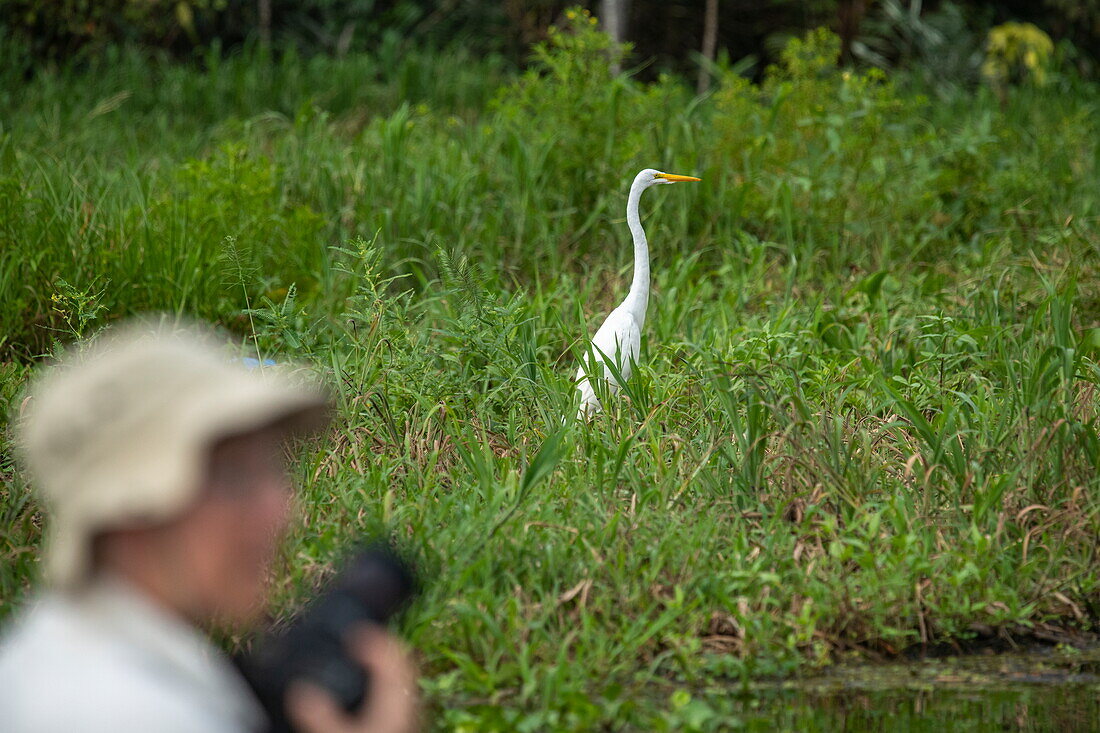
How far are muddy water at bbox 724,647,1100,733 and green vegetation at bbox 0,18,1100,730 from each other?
0.24 feet

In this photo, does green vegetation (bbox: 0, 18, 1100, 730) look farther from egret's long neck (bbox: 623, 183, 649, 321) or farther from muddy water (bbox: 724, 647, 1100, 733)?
egret's long neck (bbox: 623, 183, 649, 321)

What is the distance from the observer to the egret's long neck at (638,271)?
4.29 m

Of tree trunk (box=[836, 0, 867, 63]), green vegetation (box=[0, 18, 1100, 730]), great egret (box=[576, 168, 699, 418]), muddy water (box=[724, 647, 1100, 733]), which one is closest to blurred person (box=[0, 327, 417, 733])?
green vegetation (box=[0, 18, 1100, 730])

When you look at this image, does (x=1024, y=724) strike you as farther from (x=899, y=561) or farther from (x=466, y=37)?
(x=466, y=37)

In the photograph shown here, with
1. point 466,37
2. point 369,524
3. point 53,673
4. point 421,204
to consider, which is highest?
point 53,673

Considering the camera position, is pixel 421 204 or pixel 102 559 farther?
pixel 421 204

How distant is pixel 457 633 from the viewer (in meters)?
2.70

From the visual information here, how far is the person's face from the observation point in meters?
1.10

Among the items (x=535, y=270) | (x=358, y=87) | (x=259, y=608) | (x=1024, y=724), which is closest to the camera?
(x=1024, y=724)

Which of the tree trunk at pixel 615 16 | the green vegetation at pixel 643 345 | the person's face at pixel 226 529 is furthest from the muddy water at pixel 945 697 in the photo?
the tree trunk at pixel 615 16

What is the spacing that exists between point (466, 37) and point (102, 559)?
1144 centimetres

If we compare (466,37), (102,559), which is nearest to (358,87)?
(466,37)

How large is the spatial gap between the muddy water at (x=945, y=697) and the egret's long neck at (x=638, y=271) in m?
1.81

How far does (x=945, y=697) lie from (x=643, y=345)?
2160mm
